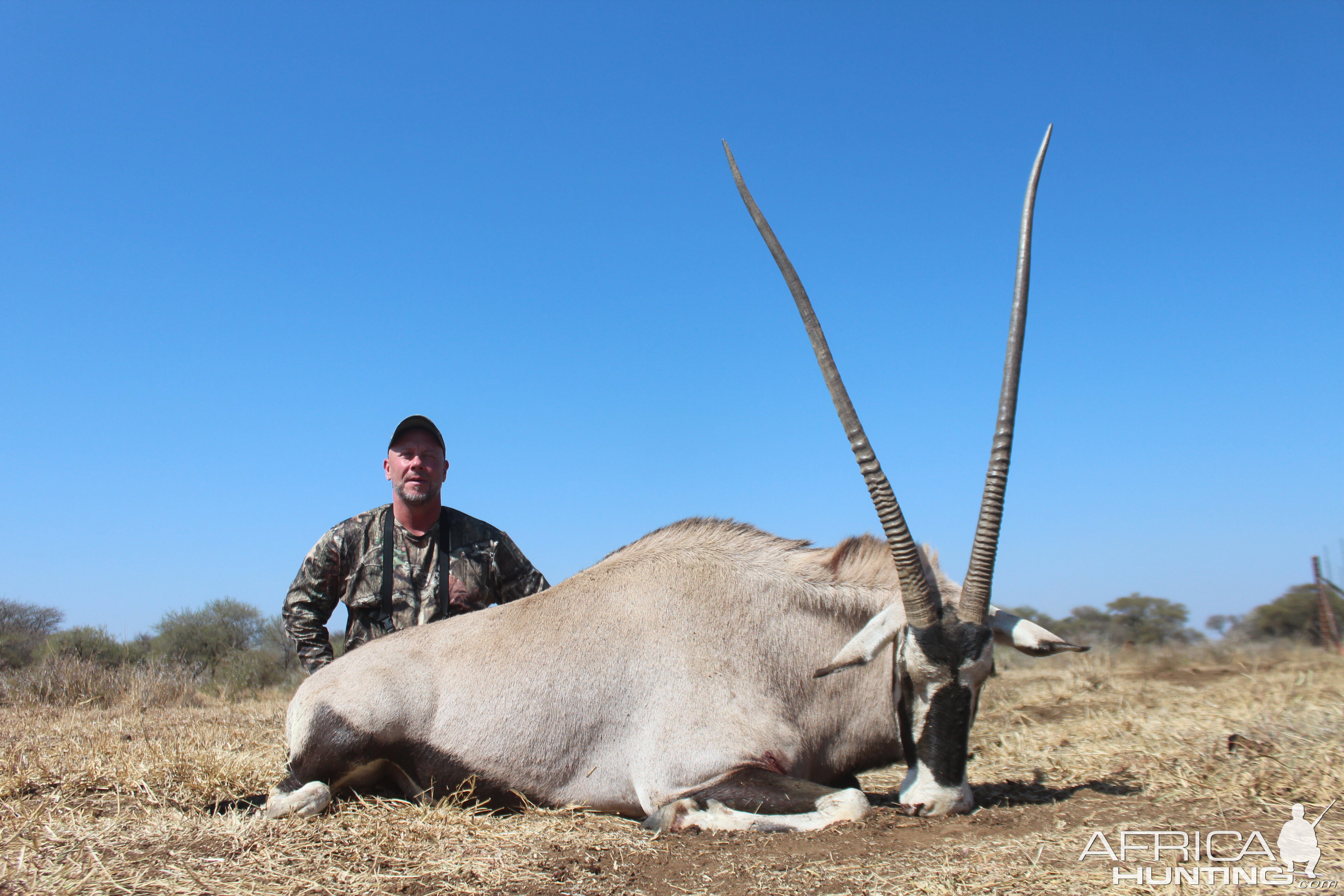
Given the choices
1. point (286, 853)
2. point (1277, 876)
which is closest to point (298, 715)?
point (286, 853)

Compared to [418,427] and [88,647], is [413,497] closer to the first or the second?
[418,427]

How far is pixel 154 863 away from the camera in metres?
2.84

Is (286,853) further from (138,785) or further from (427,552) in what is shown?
(427,552)

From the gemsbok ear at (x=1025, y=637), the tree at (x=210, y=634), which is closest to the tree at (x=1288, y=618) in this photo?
the gemsbok ear at (x=1025, y=637)

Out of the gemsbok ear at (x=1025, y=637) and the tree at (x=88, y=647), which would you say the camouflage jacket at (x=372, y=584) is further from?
the tree at (x=88, y=647)

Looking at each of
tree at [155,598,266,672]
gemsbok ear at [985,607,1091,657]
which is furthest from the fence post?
tree at [155,598,266,672]

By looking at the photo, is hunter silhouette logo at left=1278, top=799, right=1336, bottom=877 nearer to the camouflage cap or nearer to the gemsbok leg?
the gemsbok leg

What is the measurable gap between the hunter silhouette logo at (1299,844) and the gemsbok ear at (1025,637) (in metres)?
0.97

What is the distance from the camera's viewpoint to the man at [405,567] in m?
5.36

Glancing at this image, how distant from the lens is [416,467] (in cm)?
552

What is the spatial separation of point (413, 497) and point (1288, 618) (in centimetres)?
1818

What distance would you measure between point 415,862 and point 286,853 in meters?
0.48

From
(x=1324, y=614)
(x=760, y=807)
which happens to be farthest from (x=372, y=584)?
(x=1324, y=614)

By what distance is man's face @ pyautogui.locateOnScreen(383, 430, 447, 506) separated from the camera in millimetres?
5516
